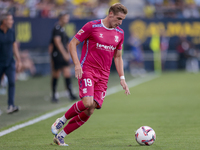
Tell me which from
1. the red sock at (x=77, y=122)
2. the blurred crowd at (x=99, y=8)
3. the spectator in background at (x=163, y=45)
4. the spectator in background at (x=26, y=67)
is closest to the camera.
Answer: the red sock at (x=77, y=122)

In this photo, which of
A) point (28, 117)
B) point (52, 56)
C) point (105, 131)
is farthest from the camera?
point (52, 56)

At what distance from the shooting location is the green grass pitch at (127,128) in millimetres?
5316

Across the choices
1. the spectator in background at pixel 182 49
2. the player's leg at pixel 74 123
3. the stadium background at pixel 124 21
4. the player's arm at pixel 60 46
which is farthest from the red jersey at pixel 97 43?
the spectator in background at pixel 182 49

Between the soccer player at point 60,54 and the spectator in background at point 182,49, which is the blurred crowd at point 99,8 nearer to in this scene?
the spectator in background at point 182,49

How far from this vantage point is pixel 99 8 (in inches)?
923

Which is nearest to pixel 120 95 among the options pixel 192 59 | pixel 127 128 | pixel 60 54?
pixel 60 54

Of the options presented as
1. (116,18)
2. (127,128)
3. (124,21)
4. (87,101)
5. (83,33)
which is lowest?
(124,21)

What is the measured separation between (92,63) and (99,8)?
18.3 m

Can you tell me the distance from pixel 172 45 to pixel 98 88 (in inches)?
Result: 816

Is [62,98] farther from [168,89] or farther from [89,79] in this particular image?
[89,79]

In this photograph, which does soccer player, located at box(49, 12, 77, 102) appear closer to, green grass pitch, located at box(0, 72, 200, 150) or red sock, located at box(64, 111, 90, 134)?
green grass pitch, located at box(0, 72, 200, 150)

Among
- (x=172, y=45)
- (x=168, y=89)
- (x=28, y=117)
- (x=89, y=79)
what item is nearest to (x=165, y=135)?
(x=89, y=79)

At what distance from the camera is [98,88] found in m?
5.48

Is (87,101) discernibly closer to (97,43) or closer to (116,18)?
(97,43)
